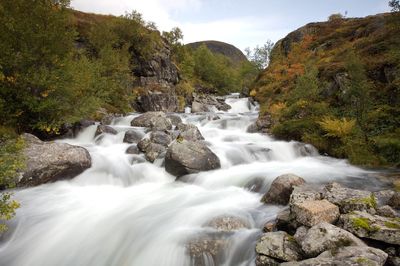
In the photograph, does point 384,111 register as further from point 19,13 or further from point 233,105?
point 233,105

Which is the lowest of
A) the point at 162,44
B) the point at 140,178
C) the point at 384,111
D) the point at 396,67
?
the point at 140,178

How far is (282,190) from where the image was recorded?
28.0 ft

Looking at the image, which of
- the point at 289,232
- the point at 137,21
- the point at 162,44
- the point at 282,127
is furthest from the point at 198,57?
the point at 289,232

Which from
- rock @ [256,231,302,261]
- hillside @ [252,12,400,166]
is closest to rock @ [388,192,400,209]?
rock @ [256,231,302,261]

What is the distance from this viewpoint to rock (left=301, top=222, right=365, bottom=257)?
5118 millimetres

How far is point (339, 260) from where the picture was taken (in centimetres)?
462

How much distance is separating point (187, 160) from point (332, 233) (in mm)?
7184

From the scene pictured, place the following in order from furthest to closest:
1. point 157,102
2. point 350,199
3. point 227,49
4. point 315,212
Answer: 1. point 227,49
2. point 157,102
3. point 350,199
4. point 315,212

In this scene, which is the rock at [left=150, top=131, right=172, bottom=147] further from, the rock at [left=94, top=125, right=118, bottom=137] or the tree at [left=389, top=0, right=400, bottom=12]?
the tree at [left=389, top=0, right=400, bottom=12]

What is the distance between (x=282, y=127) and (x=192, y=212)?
10.5 metres

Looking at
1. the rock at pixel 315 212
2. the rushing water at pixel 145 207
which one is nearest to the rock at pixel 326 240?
the rock at pixel 315 212

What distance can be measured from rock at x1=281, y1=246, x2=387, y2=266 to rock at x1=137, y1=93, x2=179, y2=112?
86.4ft

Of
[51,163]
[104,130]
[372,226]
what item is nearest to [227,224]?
[372,226]

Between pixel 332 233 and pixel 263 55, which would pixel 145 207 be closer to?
pixel 332 233
